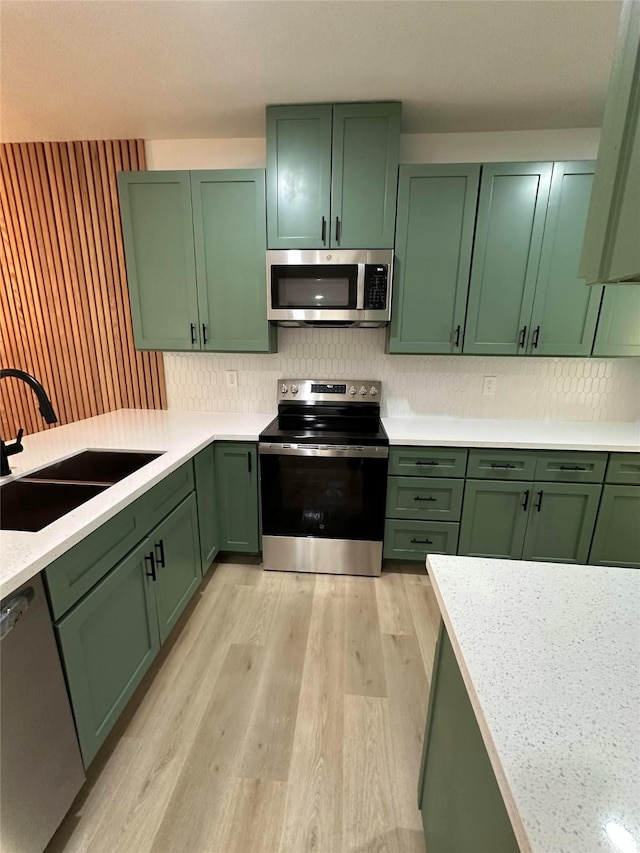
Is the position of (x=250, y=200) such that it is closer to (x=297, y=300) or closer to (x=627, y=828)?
(x=297, y=300)

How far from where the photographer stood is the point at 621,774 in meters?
0.50

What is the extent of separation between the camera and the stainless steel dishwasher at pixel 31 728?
3.04ft

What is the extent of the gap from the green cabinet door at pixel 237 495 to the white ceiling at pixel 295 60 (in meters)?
1.79

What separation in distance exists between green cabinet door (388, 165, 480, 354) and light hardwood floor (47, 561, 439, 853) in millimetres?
1570

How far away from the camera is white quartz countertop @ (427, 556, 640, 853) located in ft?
1.51

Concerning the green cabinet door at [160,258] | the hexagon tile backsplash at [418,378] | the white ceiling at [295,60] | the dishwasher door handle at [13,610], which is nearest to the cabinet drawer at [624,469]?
the hexagon tile backsplash at [418,378]

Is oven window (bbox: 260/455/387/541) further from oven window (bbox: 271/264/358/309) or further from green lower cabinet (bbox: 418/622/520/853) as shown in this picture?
green lower cabinet (bbox: 418/622/520/853)

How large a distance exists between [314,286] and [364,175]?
63 centimetres

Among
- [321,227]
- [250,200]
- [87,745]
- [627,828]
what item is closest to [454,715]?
[627,828]

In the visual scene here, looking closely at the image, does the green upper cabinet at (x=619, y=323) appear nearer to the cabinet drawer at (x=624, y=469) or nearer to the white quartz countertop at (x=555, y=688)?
the cabinet drawer at (x=624, y=469)

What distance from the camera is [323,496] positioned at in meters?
2.24

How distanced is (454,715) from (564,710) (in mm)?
368

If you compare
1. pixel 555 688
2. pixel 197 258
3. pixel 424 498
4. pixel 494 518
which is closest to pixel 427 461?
pixel 424 498

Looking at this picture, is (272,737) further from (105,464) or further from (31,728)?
(105,464)
